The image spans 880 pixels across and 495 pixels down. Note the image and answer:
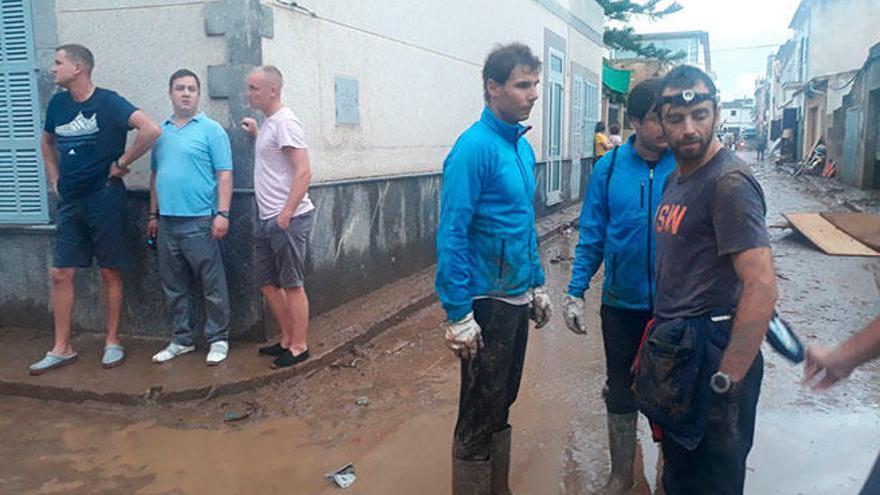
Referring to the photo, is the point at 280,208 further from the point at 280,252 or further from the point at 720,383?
the point at 720,383

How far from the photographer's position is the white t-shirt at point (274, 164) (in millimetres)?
4680

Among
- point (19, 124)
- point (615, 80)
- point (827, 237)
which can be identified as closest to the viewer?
point (19, 124)

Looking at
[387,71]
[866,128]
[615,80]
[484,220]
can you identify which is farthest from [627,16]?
[484,220]

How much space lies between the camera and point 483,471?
9.85 feet

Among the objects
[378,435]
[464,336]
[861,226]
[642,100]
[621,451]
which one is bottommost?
[378,435]

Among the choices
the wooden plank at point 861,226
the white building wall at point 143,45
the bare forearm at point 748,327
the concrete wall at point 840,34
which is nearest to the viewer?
the bare forearm at point 748,327

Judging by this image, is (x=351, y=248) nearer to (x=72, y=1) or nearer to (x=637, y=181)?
(x=72, y=1)

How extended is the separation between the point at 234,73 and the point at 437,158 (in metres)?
3.66

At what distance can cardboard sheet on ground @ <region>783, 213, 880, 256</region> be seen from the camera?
952 centimetres

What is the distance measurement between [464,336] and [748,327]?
104 cm

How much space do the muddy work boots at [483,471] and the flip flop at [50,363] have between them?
3.20 m

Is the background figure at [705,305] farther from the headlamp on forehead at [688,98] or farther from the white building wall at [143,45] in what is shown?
the white building wall at [143,45]

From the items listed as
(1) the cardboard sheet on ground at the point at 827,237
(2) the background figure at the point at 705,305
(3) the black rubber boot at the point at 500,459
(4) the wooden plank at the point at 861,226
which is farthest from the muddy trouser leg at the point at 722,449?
(4) the wooden plank at the point at 861,226

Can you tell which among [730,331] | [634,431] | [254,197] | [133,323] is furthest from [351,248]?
[730,331]
